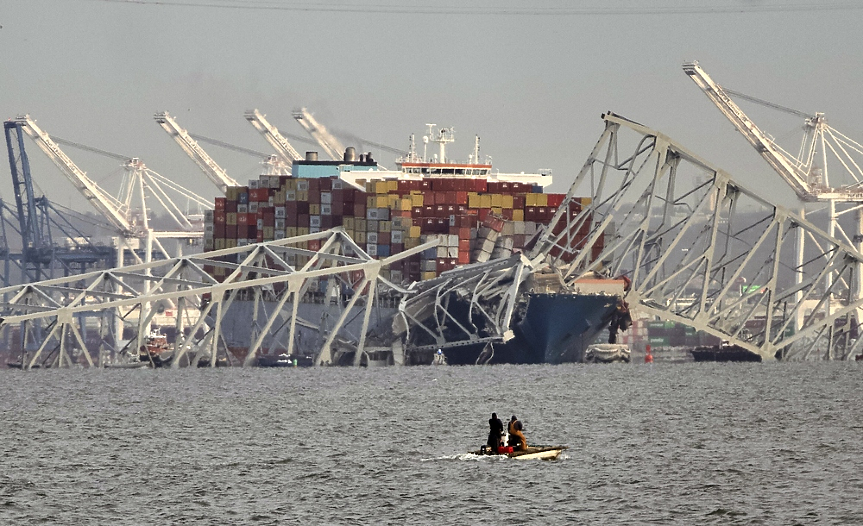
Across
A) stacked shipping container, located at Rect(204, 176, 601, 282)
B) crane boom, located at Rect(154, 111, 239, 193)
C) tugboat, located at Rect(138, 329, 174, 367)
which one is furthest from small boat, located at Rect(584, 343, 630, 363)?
crane boom, located at Rect(154, 111, 239, 193)

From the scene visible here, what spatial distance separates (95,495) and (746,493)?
19.8 meters

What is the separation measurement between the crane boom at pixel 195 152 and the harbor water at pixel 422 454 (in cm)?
9779

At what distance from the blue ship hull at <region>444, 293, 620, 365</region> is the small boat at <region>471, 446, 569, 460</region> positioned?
50.3 metres

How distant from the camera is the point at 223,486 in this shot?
158 ft

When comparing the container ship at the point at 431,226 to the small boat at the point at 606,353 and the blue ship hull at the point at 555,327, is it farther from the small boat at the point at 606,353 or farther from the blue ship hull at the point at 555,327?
the small boat at the point at 606,353

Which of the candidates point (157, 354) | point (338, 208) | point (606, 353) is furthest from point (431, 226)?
point (157, 354)

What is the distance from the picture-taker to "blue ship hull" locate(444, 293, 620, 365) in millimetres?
103750

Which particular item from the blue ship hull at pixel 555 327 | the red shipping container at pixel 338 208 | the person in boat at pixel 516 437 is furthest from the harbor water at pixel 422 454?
the red shipping container at pixel 338 208

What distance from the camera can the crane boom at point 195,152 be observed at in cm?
19188

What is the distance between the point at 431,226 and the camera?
5027 inches

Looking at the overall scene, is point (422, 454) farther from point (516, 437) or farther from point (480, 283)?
point (480, 283)

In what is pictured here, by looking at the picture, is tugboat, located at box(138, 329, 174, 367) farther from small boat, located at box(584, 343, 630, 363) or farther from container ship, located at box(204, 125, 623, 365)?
small boat, located at box(584, 343, 630, 363)

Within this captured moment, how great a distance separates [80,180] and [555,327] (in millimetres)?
96226

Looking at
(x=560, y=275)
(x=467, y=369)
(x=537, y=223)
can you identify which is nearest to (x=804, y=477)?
(x=560, y=275)
